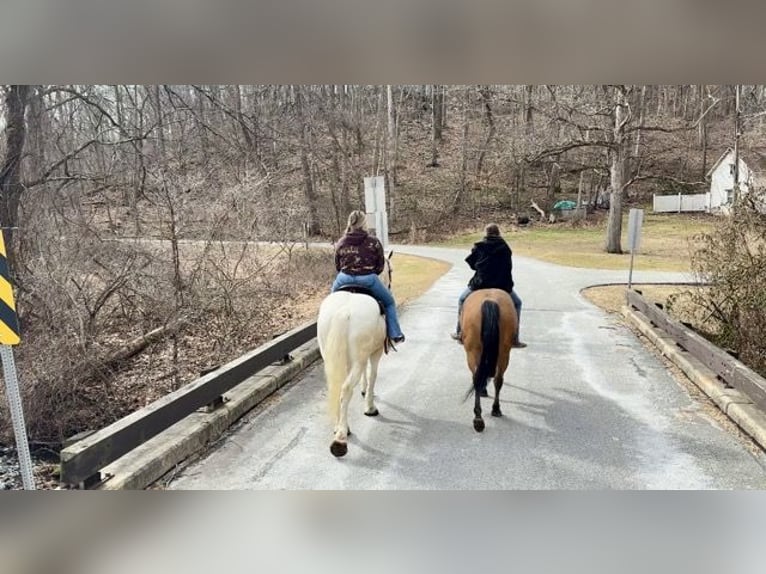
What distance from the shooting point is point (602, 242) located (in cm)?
429

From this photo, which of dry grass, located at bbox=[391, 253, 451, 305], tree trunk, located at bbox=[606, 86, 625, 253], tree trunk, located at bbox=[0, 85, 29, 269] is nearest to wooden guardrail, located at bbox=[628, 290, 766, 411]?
tree trunk, located at bbox=[606, 86, 625, 253]

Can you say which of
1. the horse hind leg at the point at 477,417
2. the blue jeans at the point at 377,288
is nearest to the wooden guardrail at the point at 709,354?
the horse hind leg at the point at 477,417

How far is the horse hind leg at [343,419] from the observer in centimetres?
278

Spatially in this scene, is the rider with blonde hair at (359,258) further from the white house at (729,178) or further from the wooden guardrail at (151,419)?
the white house at (729,178)

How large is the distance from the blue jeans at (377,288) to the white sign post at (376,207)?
537 millimetres

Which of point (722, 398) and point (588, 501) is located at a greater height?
point (722, 398)

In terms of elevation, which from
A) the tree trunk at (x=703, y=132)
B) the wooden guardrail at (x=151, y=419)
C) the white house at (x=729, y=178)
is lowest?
the wooden guardrail at (x=151, y=419)

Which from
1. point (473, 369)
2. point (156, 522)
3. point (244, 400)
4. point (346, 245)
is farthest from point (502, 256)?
point (156, 522)

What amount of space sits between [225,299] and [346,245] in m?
2.27

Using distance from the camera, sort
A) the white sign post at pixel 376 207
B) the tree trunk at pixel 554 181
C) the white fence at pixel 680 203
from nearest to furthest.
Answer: the white sign post at pixel 376 207
the white fence at pixel 680 203
the tree trunk at pixel 554 181

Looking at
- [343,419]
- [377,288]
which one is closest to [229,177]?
[377,288]
